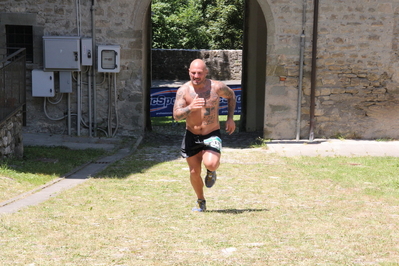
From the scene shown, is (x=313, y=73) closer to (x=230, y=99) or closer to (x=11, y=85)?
(x=230, y=99)

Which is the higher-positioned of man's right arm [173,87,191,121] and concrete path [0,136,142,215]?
man's right arm [173,87,191,121]

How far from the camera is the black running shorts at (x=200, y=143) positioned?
6.21 m

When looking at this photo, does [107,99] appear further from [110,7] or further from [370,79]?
[370,79]

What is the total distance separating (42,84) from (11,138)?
9.94ft

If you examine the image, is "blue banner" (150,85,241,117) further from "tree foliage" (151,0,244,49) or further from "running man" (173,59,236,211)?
"tree foliage" (151,0,244,49)

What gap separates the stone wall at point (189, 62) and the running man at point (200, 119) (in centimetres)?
1920

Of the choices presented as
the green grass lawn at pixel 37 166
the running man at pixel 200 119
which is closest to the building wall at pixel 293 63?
the green grass lawn at pixel 37 166

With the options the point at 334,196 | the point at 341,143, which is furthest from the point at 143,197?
the point at 341,143

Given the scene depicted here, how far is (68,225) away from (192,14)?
24.9m

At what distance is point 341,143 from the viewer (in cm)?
1200

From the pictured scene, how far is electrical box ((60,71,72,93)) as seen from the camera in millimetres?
11898

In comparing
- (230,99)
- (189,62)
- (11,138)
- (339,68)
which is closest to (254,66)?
(339,68)

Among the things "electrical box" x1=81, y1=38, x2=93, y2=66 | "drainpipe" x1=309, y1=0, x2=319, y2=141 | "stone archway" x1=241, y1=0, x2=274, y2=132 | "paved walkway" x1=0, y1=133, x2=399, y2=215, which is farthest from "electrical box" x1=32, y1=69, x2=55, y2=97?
"drainpipe" x1=309, y1=0, x2=319, y2=141

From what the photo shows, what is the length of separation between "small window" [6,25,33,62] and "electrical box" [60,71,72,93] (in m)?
0.94
